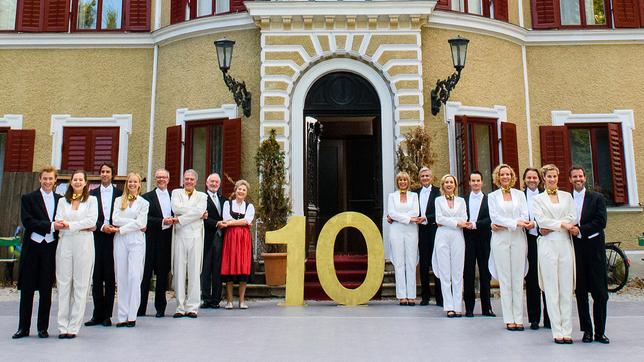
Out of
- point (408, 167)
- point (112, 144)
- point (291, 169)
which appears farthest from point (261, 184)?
point (112, 144)

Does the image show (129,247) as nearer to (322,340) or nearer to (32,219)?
(32,219)

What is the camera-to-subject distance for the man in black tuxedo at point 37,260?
18.9ft

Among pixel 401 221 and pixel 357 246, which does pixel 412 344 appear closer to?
pixel 401 221

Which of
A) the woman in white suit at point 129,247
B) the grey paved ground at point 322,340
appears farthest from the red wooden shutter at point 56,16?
the woman in white suit at point 129,247

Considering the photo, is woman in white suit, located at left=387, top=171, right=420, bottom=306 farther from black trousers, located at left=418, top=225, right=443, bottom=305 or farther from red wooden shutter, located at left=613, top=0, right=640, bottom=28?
red wooden shutter, located at left=613, top=0, right=640, bottom=28

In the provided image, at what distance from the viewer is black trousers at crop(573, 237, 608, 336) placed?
546 centimetres

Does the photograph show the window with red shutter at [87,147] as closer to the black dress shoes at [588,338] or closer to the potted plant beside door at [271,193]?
the potted plant beside door at [271,193]

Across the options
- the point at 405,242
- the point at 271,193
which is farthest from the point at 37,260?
the point at 405,242

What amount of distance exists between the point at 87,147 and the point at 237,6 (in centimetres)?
449

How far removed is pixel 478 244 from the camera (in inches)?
298

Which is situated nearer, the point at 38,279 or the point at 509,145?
the point at 38,279

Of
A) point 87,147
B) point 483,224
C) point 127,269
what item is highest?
point 87,147

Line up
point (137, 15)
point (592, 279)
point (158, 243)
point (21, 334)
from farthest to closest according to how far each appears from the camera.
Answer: point (137, 15), point (158, 243), point (21, 334), point (592, 279)

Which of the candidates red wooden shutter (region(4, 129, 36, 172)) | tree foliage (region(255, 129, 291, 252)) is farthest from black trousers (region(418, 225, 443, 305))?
red wooden shutter (region(4, 129, 36, 172))
